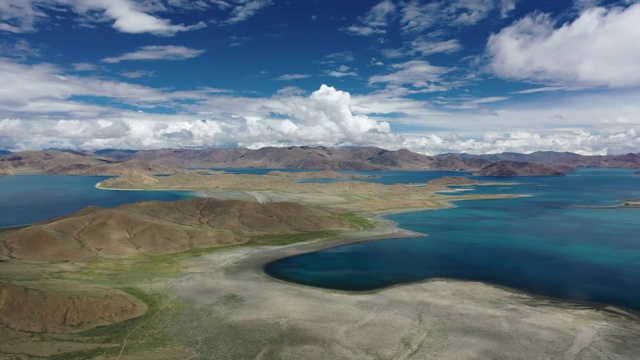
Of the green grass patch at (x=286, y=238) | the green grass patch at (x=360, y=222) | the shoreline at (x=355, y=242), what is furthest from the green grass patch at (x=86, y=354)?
the green grass patch at (x=360, y=222)

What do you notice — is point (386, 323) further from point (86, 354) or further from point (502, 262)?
point (502, 262)

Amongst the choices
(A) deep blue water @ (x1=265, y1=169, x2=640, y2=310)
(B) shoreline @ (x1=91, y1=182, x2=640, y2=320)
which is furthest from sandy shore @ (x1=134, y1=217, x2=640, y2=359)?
(A) deep blue water @ (x1=265, y1=169, x2=640, y2=310)

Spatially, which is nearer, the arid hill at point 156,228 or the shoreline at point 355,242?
the shoreline at point 355,242

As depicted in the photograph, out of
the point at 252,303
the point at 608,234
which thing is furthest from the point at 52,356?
the point at 608,234

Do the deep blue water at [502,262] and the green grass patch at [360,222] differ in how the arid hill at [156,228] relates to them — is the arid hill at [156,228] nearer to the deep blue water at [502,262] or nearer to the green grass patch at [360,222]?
the green grass patch at [360,222]

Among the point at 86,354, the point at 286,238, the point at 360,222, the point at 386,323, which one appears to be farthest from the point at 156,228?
the point at 386,323

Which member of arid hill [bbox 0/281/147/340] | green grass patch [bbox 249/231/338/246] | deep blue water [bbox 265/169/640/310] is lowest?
deep blue water [bbox 265/169/640/310]

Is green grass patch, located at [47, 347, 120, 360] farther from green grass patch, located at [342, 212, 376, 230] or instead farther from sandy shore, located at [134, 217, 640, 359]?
green grass patch, located at [342, 212, 376, 230]
